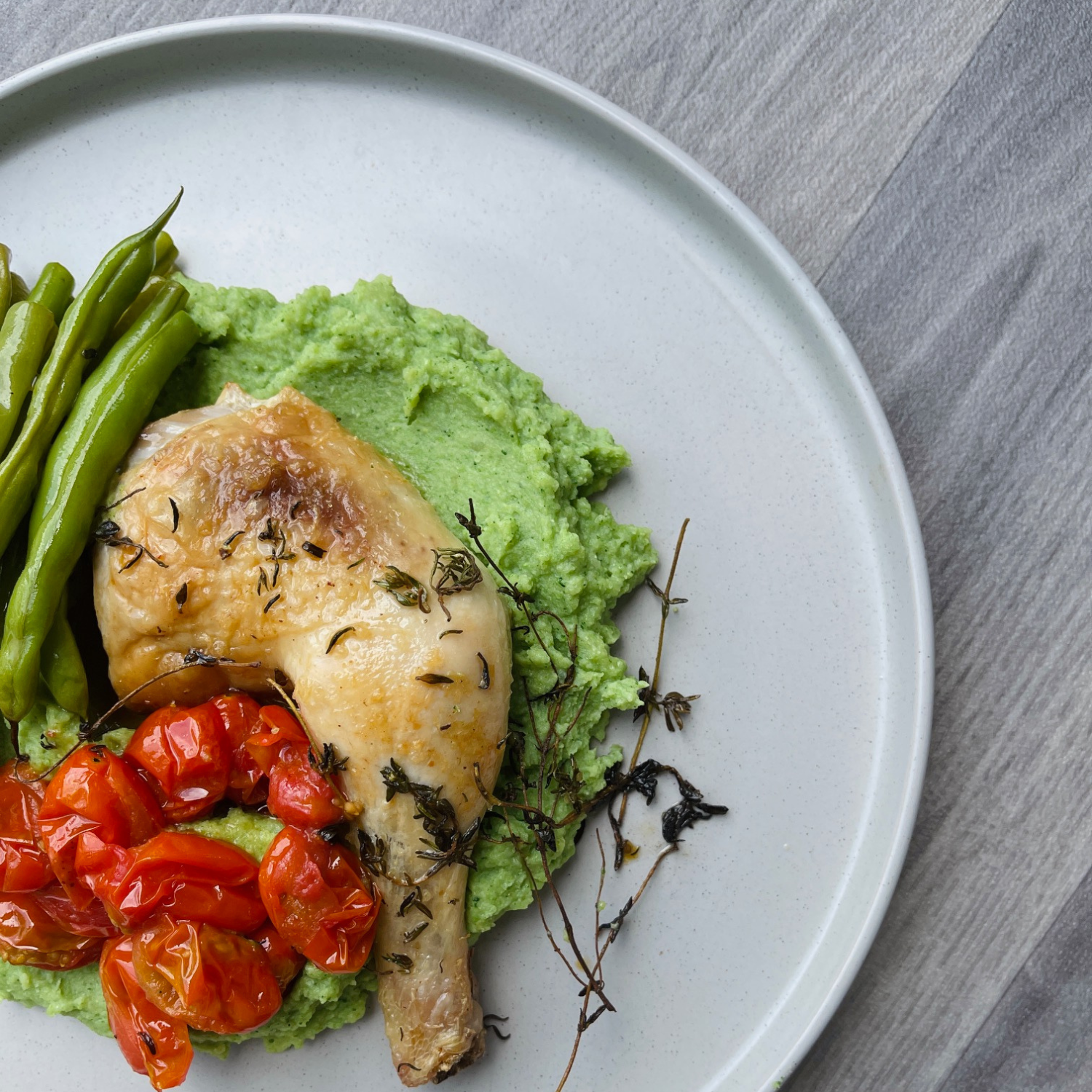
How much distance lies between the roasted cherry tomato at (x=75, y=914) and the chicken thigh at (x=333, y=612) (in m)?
0.69

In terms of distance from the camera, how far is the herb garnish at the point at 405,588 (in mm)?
2543

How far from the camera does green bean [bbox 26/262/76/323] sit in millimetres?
3000

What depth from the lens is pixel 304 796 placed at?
267 cm

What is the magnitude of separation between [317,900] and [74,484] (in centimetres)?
145

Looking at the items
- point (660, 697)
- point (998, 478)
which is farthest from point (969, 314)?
point (660, 697)

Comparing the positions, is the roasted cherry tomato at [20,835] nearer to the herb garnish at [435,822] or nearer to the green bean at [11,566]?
the green bean at [11,566]

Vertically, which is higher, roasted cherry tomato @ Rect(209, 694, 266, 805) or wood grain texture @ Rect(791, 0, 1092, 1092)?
wood grain texture @ Rect(791, 0, 1092, 1092)

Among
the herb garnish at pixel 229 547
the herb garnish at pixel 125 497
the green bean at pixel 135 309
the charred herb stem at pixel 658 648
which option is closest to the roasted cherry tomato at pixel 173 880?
the herb garnish at pixel 229 547

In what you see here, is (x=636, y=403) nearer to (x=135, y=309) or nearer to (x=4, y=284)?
(x=135, y=309)

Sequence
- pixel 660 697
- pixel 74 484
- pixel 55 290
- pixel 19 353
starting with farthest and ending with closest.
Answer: pixel 660 697 → pixel 55 290 → pixel 19 353 → pixel 74 484

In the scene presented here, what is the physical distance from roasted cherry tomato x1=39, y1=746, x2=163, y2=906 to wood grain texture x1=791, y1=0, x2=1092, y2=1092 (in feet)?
8.58

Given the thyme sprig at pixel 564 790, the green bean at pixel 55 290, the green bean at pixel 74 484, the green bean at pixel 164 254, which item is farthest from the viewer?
the green bean at pixel 164 254

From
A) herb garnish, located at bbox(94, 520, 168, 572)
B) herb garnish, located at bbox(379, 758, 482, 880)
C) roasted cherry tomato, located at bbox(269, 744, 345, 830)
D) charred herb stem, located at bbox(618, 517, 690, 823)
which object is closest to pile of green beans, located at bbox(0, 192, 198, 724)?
herb garnish, located at bbox(94, 520, 168, 572)

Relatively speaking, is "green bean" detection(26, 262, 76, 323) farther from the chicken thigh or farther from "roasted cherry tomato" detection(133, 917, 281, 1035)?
"roasted cherry tomato" detection(133, 917, 281, 1035)
